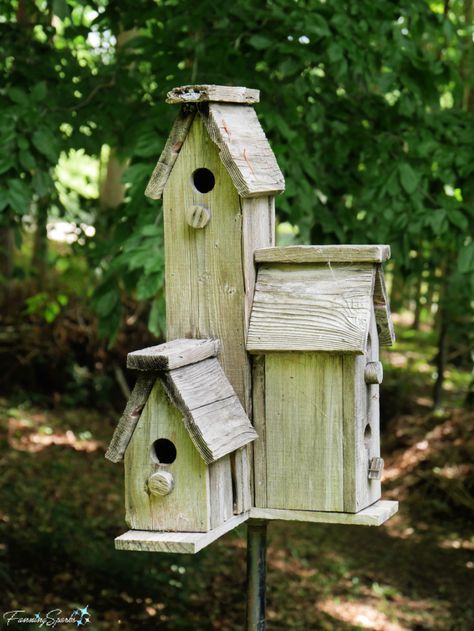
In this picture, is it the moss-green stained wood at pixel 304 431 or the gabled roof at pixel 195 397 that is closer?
the gabled roof at pixel 195 397

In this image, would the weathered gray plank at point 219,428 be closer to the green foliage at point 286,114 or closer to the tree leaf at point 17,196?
the green foliage at point 286,114

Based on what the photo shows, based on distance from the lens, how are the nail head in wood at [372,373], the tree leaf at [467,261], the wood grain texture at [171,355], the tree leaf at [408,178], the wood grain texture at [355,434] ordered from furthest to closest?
the tree leaf at [408,178] → the tree leaf at [467,261] → the nail head in wood at [372,373] → the wood grain texture at [355,434] → the wood grain texture at [171,355]

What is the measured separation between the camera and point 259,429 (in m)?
2.51

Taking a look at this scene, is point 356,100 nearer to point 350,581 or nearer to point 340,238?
point 340,238

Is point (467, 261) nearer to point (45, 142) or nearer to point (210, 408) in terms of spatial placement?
point (45, 142)

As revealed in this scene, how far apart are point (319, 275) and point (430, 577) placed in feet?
16.2

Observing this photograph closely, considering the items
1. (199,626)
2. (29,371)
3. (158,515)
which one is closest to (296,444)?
(158,515)

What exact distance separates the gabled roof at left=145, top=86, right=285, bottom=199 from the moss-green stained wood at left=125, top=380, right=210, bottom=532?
22.7 inches

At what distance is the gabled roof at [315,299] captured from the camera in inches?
93.4

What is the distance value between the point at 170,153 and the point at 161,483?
878 millimetres

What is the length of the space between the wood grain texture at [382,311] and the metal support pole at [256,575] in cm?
67

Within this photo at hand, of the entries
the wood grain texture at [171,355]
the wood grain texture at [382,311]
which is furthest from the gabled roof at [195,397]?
the wood grain texture at [382,311]

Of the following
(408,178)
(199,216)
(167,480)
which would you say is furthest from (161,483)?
(408,178)

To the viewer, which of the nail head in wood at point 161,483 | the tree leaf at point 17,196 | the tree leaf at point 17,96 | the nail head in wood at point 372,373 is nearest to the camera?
the nail head in wood at point 161,483
